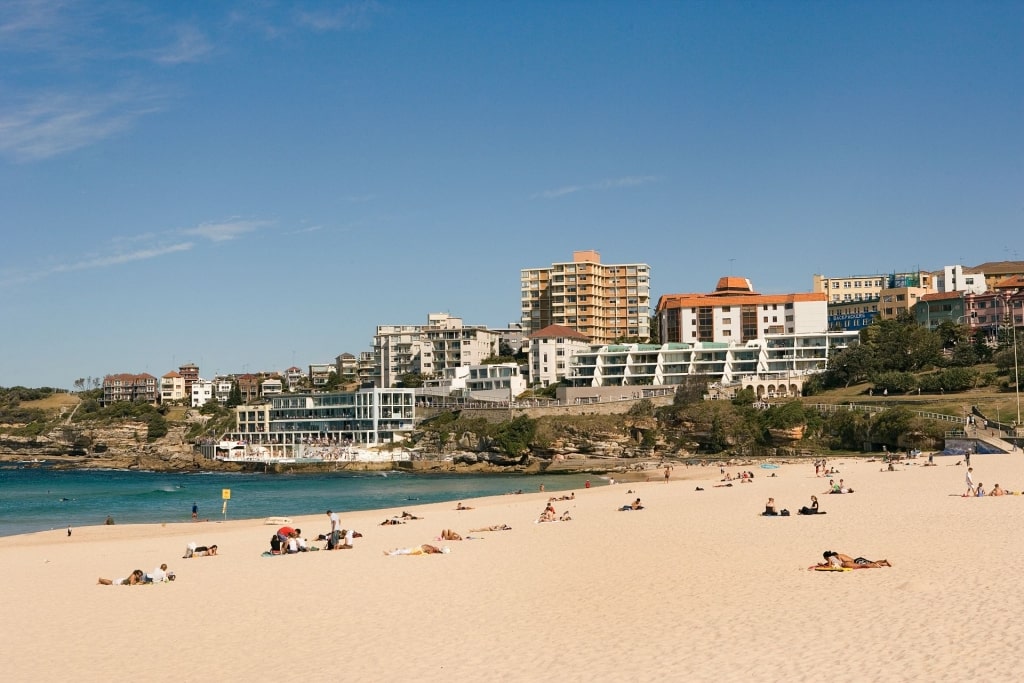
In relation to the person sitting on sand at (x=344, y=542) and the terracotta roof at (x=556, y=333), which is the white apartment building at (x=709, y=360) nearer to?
the terracotta roof at (x=556, y=333)

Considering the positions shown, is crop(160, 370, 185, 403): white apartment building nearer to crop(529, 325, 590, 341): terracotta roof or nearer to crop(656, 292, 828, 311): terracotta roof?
crop(529, 325, 590, 341): terracotta roof

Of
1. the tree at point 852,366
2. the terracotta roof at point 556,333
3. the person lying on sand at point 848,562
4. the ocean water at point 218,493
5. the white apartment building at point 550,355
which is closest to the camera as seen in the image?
the person lying on sand at point 848,562

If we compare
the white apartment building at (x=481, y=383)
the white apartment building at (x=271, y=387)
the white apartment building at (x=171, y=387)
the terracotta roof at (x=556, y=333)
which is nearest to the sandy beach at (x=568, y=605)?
the white apartment building at (x=481, y=383)

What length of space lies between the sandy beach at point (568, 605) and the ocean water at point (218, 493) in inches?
636

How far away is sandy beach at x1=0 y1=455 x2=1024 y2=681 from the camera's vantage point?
42.0 ft

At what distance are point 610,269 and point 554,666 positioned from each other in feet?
415

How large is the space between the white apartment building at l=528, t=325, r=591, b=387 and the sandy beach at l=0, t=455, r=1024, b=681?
80583 millimetres

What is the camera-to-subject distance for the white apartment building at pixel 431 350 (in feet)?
423

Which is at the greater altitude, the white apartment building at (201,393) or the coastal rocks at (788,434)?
the white apartment building at (201,393)

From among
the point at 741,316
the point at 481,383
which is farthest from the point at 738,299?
the point at 481,383

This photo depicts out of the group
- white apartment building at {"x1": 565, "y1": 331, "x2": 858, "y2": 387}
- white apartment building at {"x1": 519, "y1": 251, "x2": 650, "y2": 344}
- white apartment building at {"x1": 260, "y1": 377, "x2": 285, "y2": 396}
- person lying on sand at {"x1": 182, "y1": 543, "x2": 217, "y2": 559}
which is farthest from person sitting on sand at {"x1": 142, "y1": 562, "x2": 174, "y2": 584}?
white apartment building at {"x1": 260, "y1": 377, "x2": 285, "y2": 396}

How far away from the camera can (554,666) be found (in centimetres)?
1282

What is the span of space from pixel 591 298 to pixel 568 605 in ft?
386

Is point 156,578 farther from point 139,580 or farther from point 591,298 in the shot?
point 591,298
